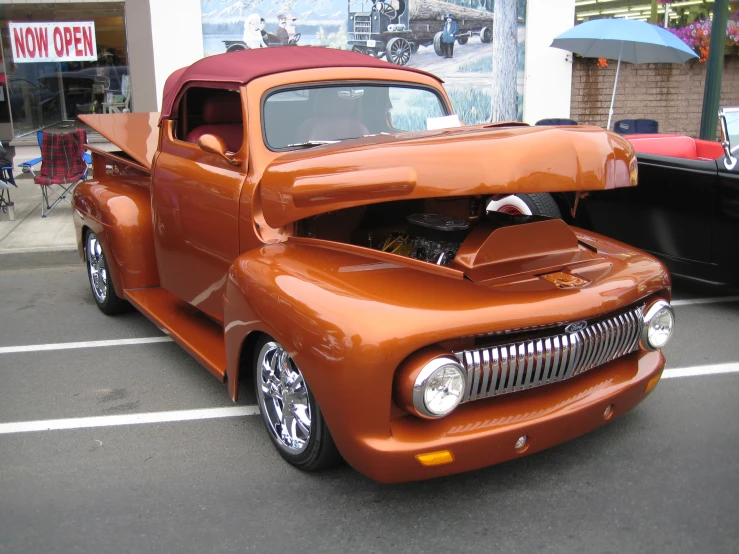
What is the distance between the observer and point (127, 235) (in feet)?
16.3

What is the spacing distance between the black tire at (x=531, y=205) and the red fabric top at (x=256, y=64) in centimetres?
130

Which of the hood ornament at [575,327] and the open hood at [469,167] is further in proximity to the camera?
the hood ornament at [575,327]

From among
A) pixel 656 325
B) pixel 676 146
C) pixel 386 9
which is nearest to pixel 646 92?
pixel 386 9

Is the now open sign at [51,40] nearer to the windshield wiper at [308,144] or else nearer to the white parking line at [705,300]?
the windshield wiper at [308,144]

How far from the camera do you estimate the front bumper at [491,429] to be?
2684 mm

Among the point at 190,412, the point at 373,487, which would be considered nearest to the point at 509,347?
the point at 373,487

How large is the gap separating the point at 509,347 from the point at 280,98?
6.58 feet

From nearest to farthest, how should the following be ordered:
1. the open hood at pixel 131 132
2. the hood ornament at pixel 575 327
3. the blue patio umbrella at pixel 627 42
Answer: the hood ornament at pixel 575 327, the open hood at pixel 131 132, the blue patio umbrella at pixel 627 42

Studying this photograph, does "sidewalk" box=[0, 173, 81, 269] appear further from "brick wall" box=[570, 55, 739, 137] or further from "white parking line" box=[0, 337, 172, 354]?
"brick wall" box=[570, 55, 739, 137]

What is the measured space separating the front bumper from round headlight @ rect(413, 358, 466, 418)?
114mm

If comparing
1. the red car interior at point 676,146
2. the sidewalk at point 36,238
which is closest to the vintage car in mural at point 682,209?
the red car interior at point 676,146

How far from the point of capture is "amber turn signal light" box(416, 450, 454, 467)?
267 centimetres

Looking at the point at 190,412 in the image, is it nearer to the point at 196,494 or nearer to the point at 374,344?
the point at 196,494

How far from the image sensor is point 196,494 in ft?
10.4
